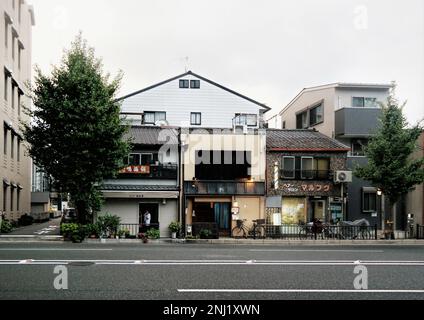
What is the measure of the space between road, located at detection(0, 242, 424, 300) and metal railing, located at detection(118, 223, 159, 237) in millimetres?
11373

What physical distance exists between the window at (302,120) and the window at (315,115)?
3.43 ft

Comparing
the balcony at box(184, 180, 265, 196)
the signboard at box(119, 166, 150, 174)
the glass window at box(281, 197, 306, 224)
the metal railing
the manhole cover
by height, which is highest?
the signboard at box(119, 166, 150, 174)

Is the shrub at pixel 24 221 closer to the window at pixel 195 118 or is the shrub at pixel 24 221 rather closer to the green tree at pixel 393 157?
the window at pixel 195 118

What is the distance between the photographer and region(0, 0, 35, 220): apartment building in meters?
33.0

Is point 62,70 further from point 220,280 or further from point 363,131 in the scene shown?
point 363,131

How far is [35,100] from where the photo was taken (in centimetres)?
2612

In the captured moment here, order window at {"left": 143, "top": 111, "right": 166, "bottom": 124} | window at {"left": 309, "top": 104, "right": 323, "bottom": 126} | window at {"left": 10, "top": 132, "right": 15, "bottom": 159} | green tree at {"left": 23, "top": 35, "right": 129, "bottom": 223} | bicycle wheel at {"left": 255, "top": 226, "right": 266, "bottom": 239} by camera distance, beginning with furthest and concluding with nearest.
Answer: window at {"left": 143, "top": 111, "right": 166, "bottom": 124} → window at {"left": 309, "top": 104, "right": 323, "bottom": 126} → window at {"left": 10, "top": 132, "right": 15, "bottom": 159} → bicycle wheel at {"left": 255, "top": 226, "right": 266, "bottom": 239} → green tree at {"left": 23, "top": 35, "right": 129, "bottom": 223}

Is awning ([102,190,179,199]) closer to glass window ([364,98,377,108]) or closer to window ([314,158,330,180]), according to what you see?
window ([314,158,330,180])

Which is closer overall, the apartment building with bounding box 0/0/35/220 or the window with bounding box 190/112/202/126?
the apartment building with bounding box 0/0/35/220

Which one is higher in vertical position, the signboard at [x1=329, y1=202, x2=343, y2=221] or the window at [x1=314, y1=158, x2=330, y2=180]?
the window at [x1=314, y1=158, x2=330, y2=180]

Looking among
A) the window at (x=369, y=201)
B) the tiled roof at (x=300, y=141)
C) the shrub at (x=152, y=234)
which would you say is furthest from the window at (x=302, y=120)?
the shrub at (x=152, y=234)

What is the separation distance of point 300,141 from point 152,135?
10.8m

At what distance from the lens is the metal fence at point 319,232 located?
28.3 metres

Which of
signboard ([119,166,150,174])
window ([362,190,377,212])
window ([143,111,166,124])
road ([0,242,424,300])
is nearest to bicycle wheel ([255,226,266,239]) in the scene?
signboard ([119,166,150,174])
